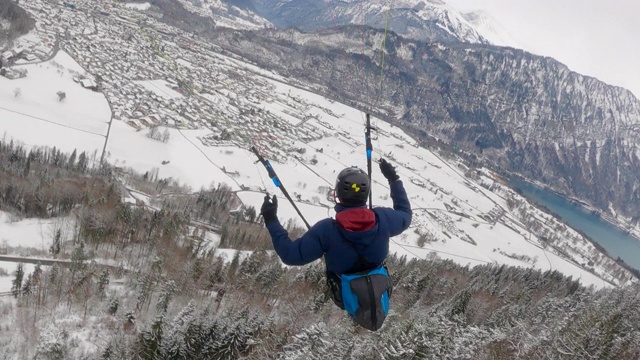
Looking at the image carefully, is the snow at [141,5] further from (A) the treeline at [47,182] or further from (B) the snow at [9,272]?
(B) the snow at [9,272]

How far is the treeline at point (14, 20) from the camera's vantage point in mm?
95387

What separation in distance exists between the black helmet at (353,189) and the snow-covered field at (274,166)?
1534 inches

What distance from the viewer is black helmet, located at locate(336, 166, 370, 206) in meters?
4.51

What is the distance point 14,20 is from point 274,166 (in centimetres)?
8609

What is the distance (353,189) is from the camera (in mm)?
4508

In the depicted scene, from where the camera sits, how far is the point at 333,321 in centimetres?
2373

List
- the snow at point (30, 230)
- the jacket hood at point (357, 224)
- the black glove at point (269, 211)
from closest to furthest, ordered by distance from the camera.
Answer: the jacket hood at point (357, 224) < the black glove at point (269, 211) < the snow at point (30, 230)

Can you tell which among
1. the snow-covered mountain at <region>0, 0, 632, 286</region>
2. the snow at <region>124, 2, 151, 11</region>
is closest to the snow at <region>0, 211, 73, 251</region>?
the snow-covered mountain at <region>0, 0, 632, 286</region>

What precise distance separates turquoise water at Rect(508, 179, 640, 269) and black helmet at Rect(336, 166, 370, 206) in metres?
149

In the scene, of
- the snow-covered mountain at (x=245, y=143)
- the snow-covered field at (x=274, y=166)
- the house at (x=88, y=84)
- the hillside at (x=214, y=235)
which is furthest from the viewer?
the house at (x=88, y=84)

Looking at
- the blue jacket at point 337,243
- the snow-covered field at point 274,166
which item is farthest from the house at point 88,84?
A: the blue jacket at point 337,243

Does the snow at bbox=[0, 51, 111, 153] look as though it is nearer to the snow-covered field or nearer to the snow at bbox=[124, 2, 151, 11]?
the snow-covered field

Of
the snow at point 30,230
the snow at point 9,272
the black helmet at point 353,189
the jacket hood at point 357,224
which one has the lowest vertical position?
the snow at point 30,230

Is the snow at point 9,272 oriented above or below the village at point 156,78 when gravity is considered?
below
